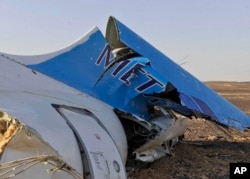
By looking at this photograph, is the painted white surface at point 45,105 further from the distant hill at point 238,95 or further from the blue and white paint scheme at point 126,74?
the distant hill at point 238,95

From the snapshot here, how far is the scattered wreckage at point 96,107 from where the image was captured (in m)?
3.71

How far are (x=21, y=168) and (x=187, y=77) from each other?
5704 mm

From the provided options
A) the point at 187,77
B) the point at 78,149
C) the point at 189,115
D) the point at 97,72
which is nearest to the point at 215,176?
the point at 189,115

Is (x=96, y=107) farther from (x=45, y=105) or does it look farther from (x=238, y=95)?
(x=238, y=95)

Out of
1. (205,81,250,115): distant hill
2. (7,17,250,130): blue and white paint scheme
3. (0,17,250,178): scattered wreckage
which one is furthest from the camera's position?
(205,81,250,115): distant hill

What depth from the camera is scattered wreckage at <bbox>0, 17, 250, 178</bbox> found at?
3707mm

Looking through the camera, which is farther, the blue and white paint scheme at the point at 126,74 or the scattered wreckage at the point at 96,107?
the blue and white paint scheme at the point at 126,74

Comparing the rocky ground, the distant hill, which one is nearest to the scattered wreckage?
the rocky ground

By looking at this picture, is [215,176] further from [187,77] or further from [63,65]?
[63,65]

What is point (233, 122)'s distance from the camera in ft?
28.2

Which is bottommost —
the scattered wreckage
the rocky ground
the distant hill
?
the rocky ground

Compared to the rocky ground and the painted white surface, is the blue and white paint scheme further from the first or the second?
the rocky ground

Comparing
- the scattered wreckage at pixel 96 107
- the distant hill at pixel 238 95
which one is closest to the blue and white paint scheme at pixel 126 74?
the scattered wreckage at pixel 96 107

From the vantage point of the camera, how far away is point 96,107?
6008 millimetres
